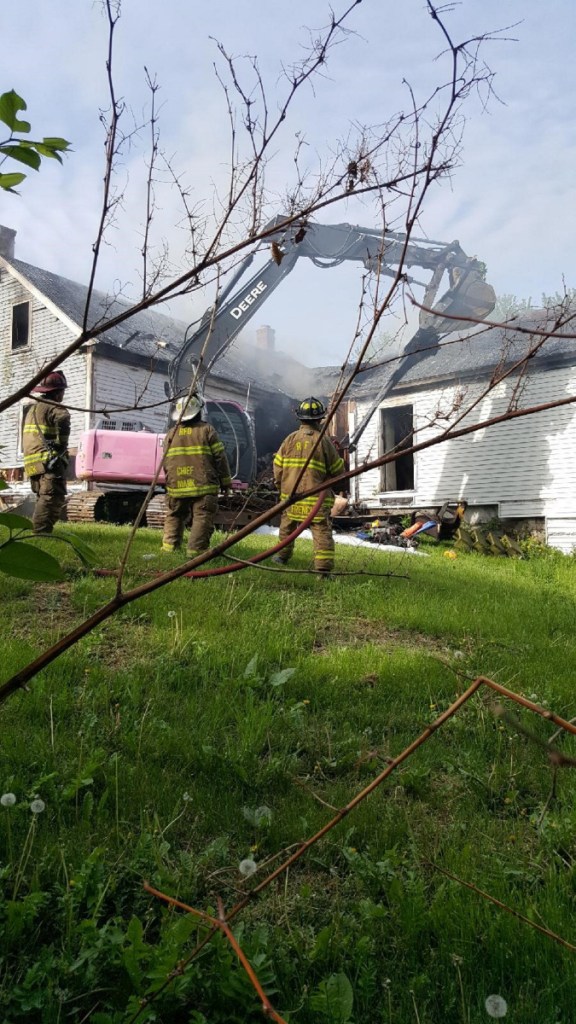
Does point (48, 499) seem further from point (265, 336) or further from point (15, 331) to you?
point (265, 336)

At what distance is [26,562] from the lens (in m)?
0.85

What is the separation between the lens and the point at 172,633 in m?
4.49

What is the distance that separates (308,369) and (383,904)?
22.9m

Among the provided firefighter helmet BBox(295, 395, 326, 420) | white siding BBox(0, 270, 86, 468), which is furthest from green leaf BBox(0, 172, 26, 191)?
white siding BBox(0, 270, 86, 468)

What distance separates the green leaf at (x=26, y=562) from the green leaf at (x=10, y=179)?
546 millimetres

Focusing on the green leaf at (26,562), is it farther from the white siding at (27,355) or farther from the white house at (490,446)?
the white siding at (27,355)

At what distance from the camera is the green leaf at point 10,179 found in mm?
1013

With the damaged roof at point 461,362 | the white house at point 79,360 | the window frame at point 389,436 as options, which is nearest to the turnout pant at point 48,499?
the damaged roof at point 461,362

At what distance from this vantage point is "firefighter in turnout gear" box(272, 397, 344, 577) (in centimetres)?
706

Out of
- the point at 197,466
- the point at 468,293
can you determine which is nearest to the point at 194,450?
the point at 197,466

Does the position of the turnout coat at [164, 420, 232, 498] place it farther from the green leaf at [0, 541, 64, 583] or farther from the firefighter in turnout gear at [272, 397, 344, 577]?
the green leaf at [0, 541, 64, 583]

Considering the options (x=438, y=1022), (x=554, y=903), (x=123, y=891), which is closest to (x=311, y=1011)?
(x=438, y=1022)

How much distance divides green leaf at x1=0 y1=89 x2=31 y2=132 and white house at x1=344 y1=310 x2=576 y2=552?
46.4 ft

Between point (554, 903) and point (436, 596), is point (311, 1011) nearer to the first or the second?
point (554, 903)
